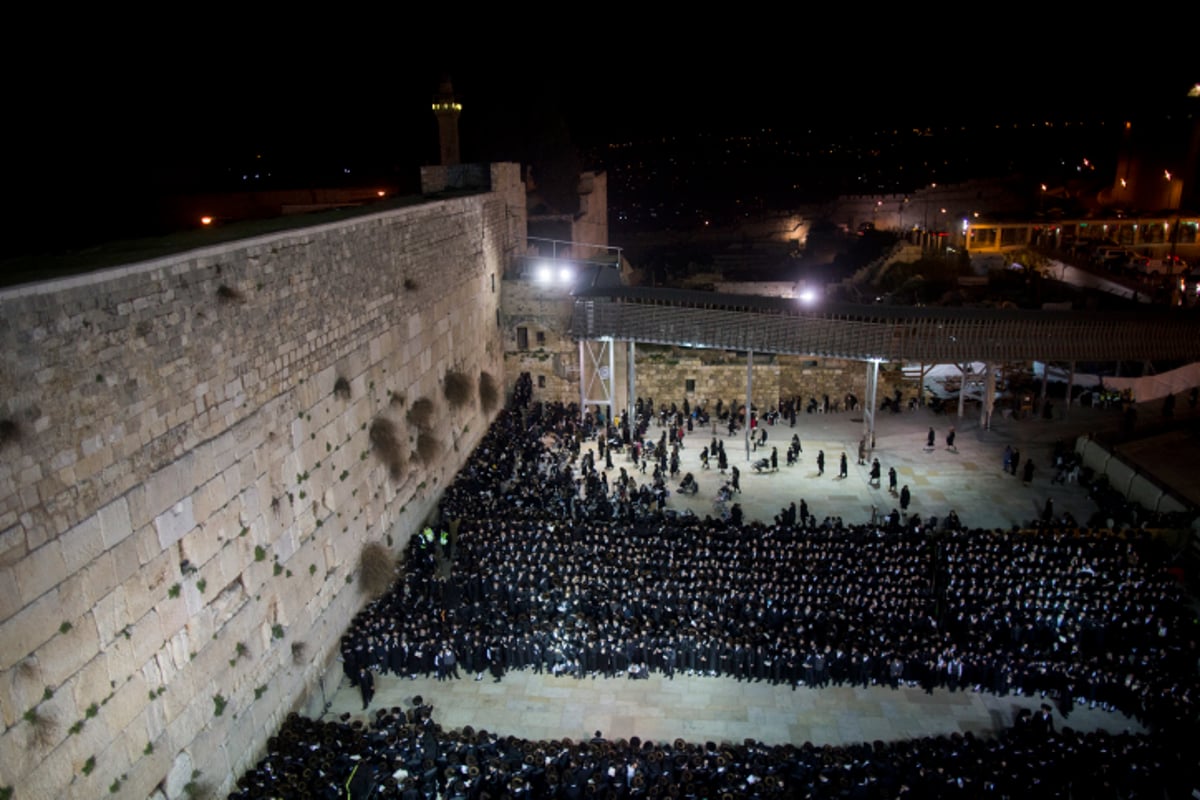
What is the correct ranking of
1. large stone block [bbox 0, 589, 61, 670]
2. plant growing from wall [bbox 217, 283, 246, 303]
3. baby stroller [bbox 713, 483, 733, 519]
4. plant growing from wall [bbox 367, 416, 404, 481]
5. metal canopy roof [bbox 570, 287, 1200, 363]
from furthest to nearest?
metal canopy roof [bbox 570, 287, 1200, 363]
baby stroller [bbox 713, 483, 733, 519]
plant growing from wall [bbox 367, 416, 404, 481]
plant growing from wall [bbox 217, 283, 246, 303]
large stone block [bbox 0, 589, 61, 670]

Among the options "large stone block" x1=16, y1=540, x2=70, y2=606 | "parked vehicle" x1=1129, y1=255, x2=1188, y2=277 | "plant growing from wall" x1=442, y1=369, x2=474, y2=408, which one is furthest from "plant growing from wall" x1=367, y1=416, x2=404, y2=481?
"parked vehicle" x1=1129, y1=255, x2=1188, y2=277

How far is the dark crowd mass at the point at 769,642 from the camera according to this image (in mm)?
10125

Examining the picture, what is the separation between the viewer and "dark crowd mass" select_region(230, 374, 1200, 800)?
10125 millimetres

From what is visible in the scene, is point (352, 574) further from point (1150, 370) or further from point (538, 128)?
point (538, 128)

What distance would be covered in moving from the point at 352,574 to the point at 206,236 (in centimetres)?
595

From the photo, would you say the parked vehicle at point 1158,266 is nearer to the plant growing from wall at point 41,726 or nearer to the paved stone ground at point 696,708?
the paved stone ground at point 696,708

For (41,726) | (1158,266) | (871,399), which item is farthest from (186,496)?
(1158,266)

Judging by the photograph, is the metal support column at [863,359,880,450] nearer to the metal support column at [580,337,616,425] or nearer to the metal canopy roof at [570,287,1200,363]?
the metal canopy roof at [570,287,1200,363]

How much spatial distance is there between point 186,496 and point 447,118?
21.3 meters

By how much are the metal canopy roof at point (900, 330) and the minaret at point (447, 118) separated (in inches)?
380

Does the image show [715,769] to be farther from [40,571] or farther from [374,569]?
[40,571]

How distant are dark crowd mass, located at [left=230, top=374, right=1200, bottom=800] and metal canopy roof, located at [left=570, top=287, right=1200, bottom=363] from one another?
6032 mm

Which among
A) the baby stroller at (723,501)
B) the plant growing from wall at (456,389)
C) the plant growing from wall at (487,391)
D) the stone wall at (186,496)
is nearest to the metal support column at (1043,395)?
the baby stroller at (723,501)

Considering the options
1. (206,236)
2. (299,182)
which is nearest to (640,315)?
(206,236)
